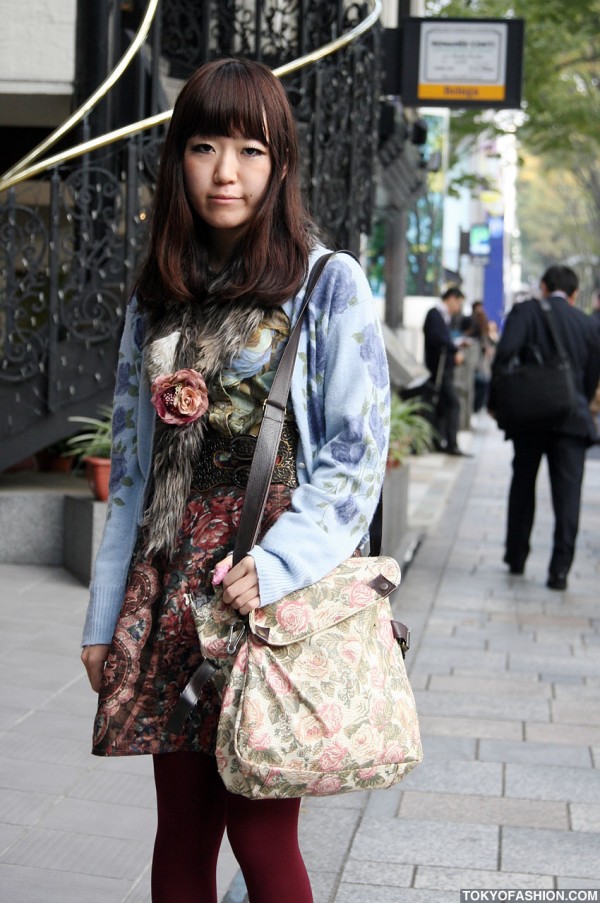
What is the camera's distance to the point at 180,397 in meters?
2.35

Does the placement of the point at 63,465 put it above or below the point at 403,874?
above

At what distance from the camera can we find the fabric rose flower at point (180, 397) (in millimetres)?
2350

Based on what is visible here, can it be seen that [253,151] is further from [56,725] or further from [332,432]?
[56,725]

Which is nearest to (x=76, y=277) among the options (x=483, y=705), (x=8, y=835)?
(x=483, y=705)

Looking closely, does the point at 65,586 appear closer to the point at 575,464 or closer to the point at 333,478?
the point at 575,464

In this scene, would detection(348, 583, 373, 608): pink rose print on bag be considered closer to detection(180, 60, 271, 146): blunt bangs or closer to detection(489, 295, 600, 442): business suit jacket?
detection(180, 60, 271, 146): blunt bangs

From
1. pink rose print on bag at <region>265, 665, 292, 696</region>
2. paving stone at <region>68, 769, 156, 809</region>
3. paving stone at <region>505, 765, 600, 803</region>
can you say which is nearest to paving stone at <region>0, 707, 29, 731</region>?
paving stone at <region>68, 769, 156, 809</region>

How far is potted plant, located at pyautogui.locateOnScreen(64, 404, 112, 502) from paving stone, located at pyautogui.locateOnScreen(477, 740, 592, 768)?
2646mm

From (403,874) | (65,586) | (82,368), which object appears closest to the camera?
(403,874)

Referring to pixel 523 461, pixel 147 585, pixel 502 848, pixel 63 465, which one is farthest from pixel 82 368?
pixel 147 585

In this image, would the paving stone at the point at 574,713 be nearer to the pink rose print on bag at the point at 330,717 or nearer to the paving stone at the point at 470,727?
the paving stone at the point at 470,727

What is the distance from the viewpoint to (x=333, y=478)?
231 centimetres

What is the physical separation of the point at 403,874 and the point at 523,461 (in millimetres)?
5472

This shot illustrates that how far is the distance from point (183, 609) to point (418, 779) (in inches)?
104
